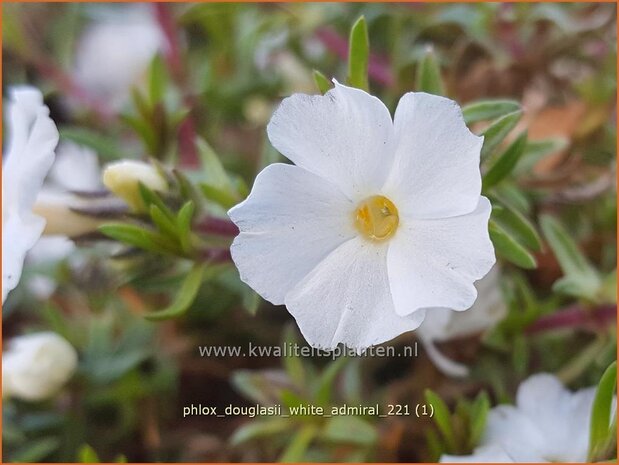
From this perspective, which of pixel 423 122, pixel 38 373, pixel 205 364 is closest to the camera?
pixel 423 122

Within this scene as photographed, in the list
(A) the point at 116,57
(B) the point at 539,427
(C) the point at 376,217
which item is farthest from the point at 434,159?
(A) the point at 116,57

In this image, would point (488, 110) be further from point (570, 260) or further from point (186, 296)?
point (186, 296)

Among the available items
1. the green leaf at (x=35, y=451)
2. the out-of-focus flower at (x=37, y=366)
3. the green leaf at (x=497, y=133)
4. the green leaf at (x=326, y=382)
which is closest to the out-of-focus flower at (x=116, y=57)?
the out-of-focus flower at (x=37, y=366)

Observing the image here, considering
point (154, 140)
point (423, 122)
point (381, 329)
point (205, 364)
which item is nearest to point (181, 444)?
point (205, 364)

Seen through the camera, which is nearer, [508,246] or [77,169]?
[508,246]

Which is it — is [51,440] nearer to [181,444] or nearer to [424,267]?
[181,444]

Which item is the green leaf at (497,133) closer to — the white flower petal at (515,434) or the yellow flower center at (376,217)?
the yellow flower center at (376,217)

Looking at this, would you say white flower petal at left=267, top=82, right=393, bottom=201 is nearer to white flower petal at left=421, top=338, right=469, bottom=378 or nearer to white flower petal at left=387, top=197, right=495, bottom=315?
white flower petal at left=387, top=197, right=495, bottom=315
